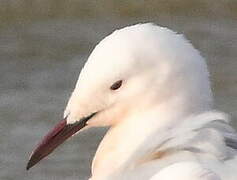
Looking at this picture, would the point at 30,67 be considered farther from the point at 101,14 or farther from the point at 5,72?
the point at 101,14

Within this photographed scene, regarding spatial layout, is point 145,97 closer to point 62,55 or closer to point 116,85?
point 116,85

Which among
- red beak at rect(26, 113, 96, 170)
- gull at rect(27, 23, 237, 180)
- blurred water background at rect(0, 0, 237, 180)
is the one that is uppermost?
gull at rect(27, 23, 237, 180)

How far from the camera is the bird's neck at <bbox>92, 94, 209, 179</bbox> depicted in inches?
150

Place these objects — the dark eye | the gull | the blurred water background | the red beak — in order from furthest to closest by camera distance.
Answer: the blurred water background < the red beak < the dark eye < the gull

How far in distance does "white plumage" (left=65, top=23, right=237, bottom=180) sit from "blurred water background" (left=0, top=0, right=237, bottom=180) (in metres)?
1.74

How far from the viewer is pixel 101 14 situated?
7.61m

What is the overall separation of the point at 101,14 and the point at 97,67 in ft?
12.5

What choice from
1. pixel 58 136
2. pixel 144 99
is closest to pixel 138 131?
pixel 144 99

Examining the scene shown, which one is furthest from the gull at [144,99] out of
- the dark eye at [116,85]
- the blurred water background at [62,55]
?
the blurred water background at [62,55]

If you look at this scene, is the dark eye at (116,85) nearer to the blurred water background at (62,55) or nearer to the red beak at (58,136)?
the red beak at (58,136)

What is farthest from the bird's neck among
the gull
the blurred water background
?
the blurred water background

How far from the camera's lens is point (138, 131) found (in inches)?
154

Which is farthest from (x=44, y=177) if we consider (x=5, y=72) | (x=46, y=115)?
(x=5, y=72)

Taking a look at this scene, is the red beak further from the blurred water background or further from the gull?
the blurred water background
